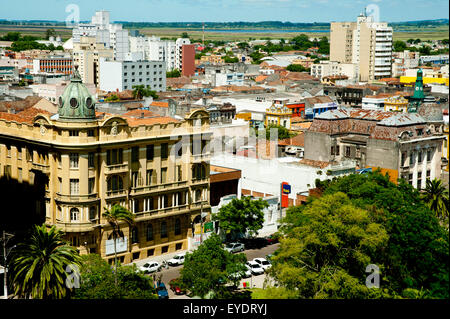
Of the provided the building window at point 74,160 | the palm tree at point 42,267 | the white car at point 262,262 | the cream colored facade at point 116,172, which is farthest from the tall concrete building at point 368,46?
the palm tree at point 42,267

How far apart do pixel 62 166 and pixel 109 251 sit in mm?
6600

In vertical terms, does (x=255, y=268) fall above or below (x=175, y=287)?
below

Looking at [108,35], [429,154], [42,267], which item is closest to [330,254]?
[42,267]

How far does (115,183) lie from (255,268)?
10879mm

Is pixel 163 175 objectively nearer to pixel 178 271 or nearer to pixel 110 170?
pixel 110 170

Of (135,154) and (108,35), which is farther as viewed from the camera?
(108,35)

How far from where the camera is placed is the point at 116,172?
152 feet

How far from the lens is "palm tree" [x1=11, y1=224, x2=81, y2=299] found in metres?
32.3

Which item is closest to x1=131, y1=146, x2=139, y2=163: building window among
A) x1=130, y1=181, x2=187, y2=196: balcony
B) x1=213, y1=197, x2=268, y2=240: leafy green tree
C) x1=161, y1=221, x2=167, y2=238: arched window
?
x1=130, y1=181, x2=187, y2=196: balcony

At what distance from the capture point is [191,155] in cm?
5066

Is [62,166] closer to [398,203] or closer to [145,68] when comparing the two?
[398,203]

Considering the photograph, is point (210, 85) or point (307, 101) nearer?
point (307, 101)

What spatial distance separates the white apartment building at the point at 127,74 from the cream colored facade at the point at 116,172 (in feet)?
293

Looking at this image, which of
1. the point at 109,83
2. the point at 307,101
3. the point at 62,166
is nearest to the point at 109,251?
the point at 62,166
